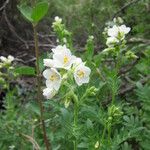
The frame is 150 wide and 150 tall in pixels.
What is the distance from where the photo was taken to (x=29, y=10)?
192cm

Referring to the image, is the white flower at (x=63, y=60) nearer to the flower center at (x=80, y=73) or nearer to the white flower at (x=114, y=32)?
the flower center at (x=80, y=73)

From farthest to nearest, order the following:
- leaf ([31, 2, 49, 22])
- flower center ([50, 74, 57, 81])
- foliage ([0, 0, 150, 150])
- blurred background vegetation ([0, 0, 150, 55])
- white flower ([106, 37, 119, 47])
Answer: blurred background vegetation ([0, 0, 150, 55]) → white flower ([106, 37, 119, 47]) → foliage ([0, 0, 150, 150]) → flower center ([50, 74, 57, 81]) → leaf ([31, 2, 49, 22])

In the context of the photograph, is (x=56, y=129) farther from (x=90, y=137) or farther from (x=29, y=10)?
(x=29, y=10)

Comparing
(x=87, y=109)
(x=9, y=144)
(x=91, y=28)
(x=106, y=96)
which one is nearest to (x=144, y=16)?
(x=91, y=28)

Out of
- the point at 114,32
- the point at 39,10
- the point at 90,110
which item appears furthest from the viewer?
the point at 114,32

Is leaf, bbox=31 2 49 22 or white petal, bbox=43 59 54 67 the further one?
white petal, bbox=43 59 54 67

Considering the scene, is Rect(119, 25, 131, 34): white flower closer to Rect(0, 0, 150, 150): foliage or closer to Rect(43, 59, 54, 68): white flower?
Rect(0, 0, 150, 150): foliage

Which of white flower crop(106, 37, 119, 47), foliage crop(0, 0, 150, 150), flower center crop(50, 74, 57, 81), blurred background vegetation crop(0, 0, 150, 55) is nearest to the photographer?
flower center crop(50, 74, 57, 81)

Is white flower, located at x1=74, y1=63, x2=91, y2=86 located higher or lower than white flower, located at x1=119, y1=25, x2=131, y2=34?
lower

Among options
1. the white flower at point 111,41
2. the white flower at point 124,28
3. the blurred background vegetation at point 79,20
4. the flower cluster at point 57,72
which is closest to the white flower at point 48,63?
the flower cluster at point 57,72

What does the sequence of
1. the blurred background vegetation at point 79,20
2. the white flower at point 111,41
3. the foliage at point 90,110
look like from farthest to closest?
the blurred background vegetation at point 79,20 < the white flower at point 111,41 < the foliage at point 90,110

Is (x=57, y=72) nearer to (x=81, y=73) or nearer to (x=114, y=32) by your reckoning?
(x=81, y=73)

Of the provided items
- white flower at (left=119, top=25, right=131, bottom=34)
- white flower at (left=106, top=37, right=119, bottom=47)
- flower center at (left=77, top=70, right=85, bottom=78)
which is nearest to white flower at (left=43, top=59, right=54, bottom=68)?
flower center at (left=77, top=70, right=85, bottom=78)

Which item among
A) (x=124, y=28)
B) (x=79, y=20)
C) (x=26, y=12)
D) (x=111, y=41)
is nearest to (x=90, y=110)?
(x=111, y=41)
